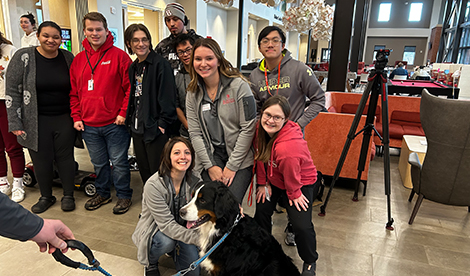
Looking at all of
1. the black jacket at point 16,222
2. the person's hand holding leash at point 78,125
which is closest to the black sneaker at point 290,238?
the black jacket at point 16,222

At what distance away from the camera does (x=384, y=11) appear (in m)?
25.8

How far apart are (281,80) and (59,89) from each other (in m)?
2.07

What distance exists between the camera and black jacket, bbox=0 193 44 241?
96 cm

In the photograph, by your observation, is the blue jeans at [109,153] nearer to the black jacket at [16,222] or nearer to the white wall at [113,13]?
the black jacket at [16,222]

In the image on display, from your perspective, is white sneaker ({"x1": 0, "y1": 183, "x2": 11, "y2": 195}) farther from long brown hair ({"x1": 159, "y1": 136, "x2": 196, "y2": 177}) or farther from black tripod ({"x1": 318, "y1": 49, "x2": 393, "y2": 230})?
black tripod ({"x1": 318, "y1": 49, "x2": 393, "y2": 230})

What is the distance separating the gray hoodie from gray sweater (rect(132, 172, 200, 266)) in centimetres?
106

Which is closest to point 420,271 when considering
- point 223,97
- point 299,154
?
point 299,154

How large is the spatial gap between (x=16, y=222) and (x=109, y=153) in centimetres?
214

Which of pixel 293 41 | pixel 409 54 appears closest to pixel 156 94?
pixel 293 41

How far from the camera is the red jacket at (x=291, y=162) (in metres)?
1.90

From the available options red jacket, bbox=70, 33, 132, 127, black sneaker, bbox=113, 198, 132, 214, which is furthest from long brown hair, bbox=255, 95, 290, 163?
black sneaker, bbox=113, 198, 132, 214

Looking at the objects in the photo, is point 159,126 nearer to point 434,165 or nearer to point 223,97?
point 223,97

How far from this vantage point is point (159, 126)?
2715 millimetres

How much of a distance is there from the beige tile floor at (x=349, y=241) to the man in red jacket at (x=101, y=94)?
0.39 m
